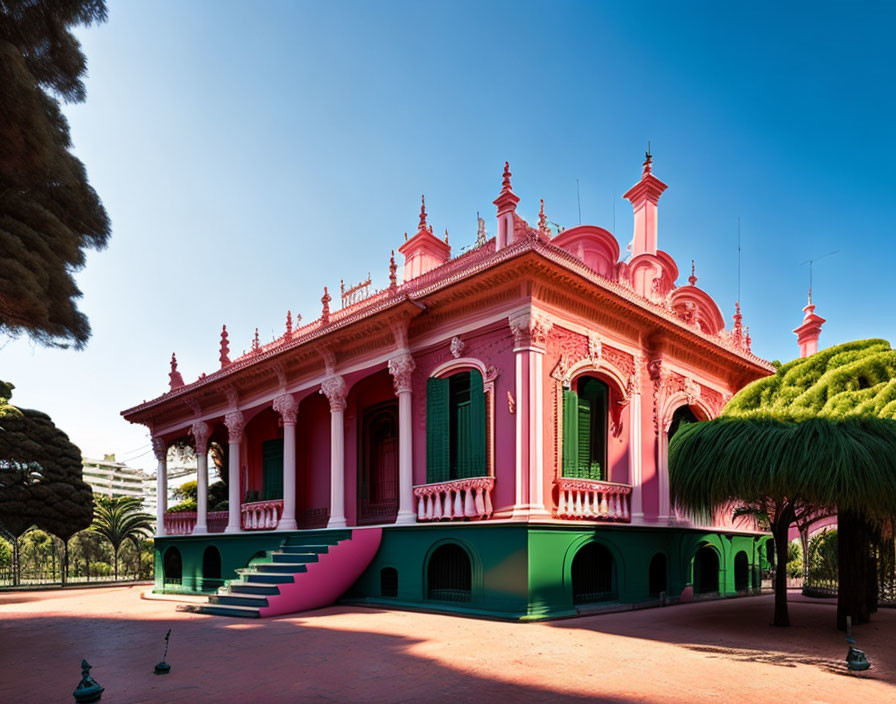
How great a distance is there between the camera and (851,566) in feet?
33.6

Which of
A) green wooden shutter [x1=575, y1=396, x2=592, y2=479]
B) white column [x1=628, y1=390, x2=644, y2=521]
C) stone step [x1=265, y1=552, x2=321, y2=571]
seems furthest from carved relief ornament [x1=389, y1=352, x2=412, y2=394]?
white column [x1=628, y1=390, x2=644, y2=521]

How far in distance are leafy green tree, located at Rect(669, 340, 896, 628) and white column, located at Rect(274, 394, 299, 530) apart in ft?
30.7

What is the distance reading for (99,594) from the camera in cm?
2108

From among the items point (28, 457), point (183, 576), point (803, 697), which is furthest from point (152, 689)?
point (28, 457)

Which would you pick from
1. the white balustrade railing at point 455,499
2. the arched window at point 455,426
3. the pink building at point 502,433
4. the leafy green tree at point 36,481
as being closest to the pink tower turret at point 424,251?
the pink building at point 502,433

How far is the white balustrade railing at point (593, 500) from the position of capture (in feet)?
40.0

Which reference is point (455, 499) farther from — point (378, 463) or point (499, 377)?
point (378, 463)

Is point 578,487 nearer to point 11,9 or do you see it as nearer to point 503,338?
point 503,338

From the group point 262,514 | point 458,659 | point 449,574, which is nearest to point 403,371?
point 449,574

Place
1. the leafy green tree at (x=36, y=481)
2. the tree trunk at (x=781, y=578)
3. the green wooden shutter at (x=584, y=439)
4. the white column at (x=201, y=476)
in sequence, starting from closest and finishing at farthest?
the tree trunk at (x=781, y=578)
the green wooden shutter at (x=584, y=439)
the white column at (x=201, y=476)
the leafy green tree at (x=36, y=481)

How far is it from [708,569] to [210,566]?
13190mm

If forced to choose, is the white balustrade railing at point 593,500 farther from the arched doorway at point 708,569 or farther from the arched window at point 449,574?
the arched doorway at point 708,569

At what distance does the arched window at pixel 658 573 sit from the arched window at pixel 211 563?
11.7 metres

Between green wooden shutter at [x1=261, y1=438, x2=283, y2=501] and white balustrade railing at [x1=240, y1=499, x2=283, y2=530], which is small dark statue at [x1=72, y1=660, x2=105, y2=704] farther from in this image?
green wooden shutter at [x1=261, y1=438, x2=283, y2=501]
